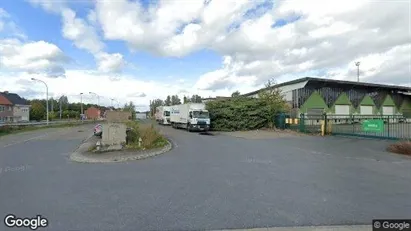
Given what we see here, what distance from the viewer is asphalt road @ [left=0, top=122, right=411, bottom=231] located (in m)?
5.28

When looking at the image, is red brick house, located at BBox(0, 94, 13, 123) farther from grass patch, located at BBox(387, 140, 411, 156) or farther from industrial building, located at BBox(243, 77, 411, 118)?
grass patch, located at BBox(387, 140, 411, 156)

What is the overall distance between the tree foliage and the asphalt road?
71.0 feet

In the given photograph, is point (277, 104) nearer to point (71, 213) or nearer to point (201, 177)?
point (201, 177)

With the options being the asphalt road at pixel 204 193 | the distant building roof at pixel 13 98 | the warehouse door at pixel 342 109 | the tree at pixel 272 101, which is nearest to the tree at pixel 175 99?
the distant building roof at pixel 13 98

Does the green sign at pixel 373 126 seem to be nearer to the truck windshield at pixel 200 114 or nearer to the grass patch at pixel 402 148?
the grass patch at pixel 402 148

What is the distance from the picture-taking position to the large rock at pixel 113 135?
1625 centimetres

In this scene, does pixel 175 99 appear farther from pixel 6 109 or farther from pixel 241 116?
pixel 241 116

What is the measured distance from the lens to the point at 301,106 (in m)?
44.5

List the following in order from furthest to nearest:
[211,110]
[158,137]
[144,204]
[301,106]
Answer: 1. [301,106]
2. [211,110]
3. [158,137]
4. [144,204]

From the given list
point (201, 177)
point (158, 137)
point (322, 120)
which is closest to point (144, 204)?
point (201, 177)

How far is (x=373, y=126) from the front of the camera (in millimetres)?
20844

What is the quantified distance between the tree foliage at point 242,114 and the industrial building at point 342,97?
20.7 feet

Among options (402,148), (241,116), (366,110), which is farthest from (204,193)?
(366,110)

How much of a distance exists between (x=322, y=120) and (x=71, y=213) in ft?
80.9
